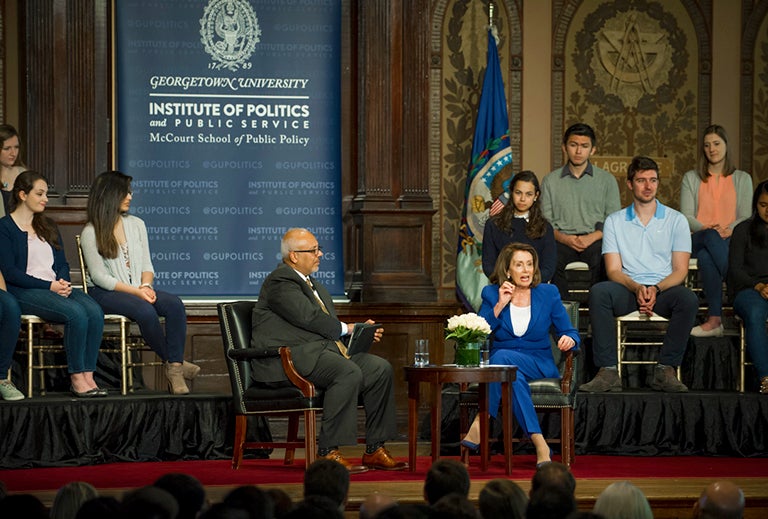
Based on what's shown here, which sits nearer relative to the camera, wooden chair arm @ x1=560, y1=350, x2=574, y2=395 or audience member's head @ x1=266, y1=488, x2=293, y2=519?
audience member's head @ x1=266, y1=488, x2=293, y2=519

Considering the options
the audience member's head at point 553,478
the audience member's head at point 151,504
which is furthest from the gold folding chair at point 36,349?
the audience member's head at point 151,504

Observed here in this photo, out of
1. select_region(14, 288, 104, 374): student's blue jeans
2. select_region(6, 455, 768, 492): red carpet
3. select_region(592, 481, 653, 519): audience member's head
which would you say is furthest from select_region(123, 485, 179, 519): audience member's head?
select_region(14, 288, 104, 374): student's blue jeans

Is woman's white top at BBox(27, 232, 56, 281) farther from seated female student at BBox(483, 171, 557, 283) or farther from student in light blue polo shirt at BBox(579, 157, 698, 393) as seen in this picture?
student in light blue polo shirt at BBox(579, 157, 698, 393)

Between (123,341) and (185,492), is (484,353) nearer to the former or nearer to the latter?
(123,341)

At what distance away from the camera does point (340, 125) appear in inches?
356

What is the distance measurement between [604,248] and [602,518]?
4818 mm

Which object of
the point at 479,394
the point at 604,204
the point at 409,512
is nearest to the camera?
the point at 409,512

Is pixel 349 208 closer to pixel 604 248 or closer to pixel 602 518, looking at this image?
pixel 604 248

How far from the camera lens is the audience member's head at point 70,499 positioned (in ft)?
10.7

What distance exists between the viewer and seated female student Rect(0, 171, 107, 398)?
7008 mm

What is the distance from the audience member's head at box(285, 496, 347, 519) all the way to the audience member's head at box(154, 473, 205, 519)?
1.16 feet

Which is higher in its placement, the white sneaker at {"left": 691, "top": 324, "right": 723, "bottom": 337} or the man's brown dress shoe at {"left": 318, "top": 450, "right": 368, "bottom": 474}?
the white sneaker at {"left": 691, "top": 324, "right": 723, "bottom": 337}

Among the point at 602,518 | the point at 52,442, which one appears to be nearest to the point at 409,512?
the point at 602,518

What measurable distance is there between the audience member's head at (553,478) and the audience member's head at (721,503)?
0.34m
